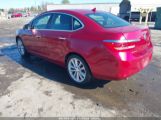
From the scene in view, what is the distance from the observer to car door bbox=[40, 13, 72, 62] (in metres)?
4.40

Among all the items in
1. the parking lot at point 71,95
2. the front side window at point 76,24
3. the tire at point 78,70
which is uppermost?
the front side window at point 76,24

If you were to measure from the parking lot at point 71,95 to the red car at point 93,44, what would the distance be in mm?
424

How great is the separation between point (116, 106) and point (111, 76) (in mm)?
582

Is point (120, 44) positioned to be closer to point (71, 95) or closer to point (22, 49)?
point (71, 95)

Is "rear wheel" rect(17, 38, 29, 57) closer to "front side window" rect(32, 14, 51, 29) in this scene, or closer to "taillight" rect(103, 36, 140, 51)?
"front side window" rect(32, 14, 51, 29)

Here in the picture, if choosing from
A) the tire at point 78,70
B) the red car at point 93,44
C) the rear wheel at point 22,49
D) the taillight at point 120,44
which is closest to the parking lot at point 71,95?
the tire at point 78,70

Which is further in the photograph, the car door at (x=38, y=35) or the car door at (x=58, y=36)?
the car door at (x=38, y=35)

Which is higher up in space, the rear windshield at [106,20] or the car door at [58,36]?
the rear windshield at [106,20]

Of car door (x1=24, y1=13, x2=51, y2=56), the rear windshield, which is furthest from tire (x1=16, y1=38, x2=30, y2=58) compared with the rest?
the rear windshield

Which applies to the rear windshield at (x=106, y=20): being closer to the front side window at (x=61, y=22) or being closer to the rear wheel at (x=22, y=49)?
the front side window at (x=61, y=22)

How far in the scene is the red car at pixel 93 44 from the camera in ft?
11.6

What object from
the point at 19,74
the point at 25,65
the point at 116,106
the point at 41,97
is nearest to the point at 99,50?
A: the point at 116,106

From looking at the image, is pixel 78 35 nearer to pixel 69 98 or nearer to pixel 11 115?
pixel 69 98

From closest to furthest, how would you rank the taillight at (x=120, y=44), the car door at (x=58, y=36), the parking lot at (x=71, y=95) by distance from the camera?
1. the parking lot at (x=71, y=95)
2. the taillight at (x=120, y=44)
3. the car door at (x=58, y=36)
